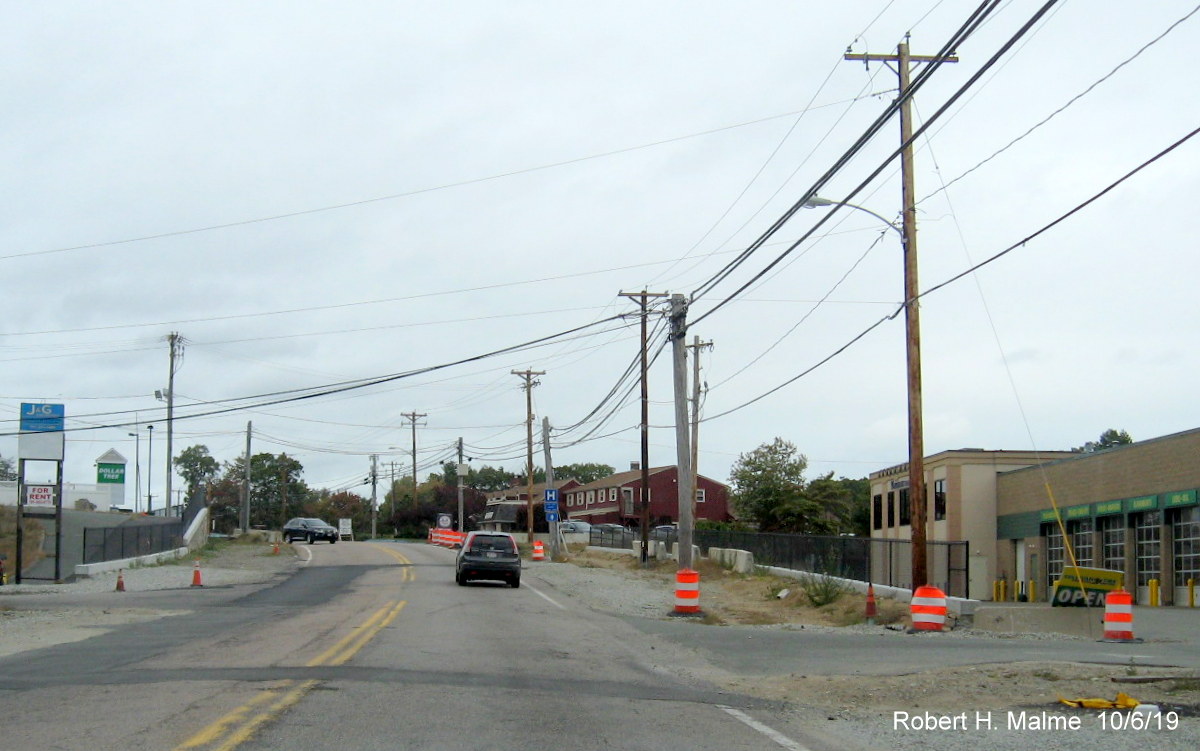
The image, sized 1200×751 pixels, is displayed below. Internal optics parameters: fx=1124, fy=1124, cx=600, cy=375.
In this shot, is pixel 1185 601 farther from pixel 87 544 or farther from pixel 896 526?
pixel 87 544

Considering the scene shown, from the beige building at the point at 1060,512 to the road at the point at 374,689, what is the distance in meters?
13.5

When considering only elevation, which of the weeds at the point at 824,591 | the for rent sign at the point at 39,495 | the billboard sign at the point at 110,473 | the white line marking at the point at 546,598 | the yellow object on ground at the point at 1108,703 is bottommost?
the white line marking at the point at 546,598

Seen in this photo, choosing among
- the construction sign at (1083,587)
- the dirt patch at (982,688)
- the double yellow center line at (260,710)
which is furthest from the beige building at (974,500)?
the double yellow center line at (260,710)

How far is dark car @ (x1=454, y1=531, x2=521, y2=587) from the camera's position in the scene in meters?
31.0

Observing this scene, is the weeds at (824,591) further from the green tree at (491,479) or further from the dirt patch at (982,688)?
the green tree at (491,479)

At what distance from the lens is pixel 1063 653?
16.4 m

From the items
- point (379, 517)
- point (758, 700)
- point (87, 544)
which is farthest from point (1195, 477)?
point (379, 517)

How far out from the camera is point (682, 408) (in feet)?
95.5

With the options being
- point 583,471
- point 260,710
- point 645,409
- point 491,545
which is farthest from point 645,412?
point 583,471

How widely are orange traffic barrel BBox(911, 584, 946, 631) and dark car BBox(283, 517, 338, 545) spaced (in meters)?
48.0

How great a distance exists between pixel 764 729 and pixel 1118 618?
12.6 metres

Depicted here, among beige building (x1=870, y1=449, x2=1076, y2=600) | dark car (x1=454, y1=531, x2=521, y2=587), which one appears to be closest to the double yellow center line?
dark car (x1=454, y1=531, x2=521, y2=587)

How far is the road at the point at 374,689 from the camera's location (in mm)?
8984

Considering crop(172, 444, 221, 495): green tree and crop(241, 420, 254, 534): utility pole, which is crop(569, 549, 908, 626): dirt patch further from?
crop(172, 444, 221, 495): green tree
